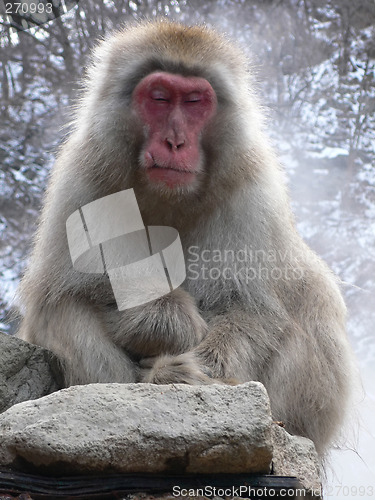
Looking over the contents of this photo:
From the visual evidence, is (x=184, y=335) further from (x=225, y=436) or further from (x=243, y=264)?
(x=225, y=436)

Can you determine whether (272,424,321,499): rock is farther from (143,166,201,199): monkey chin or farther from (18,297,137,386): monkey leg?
(143,166,201,199): monkey chin

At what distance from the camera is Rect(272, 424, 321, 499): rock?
Answer: 81.2 inches

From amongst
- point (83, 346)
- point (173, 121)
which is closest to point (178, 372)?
point (83, 346)

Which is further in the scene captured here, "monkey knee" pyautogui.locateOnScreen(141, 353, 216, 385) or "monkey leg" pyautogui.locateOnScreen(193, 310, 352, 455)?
"monkey leg" pyautogui.locateOnScreen(193, 310, 352, 455)

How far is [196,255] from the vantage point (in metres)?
2.97

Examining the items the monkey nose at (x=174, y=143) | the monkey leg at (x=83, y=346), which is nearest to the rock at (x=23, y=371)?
the monkey leg at (x=83, y=346)

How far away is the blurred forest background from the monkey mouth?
396 centimetres

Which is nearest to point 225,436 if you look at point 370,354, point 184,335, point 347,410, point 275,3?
point 184,335

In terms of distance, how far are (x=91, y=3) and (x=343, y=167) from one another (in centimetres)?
318

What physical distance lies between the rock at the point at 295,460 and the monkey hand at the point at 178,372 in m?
0.37

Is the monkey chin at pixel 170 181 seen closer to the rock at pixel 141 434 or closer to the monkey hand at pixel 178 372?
the monkey hand at pixel 178 372

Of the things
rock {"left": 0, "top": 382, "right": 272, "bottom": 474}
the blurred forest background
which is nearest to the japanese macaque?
rock {"left": 0, "top": 382, "right": 272, "bottom": 474}

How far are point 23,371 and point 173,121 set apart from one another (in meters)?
1.22

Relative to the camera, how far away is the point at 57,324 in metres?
2.95
